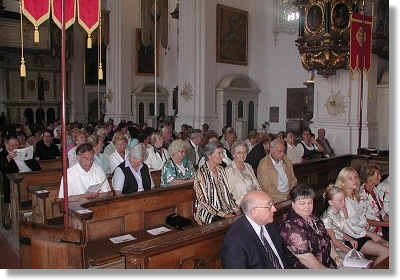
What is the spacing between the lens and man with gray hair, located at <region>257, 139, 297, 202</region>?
5609 millimetres

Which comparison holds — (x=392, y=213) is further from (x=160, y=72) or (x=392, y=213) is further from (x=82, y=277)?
(x=160, y=72)

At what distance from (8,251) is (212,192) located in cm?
314

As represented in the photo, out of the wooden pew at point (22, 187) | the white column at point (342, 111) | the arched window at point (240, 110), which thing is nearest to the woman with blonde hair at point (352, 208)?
the wooden pew at point (22, 187)

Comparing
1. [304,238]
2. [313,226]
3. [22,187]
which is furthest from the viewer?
[22,187]

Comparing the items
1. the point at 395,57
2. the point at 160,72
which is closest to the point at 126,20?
the point at 160,72

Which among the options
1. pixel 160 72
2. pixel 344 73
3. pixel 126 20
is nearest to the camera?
pixel 344 73

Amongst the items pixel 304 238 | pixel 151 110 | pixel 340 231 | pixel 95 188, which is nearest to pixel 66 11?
pixel 95 188

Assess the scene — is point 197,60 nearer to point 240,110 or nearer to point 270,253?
point 240,110

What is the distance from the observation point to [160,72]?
2092 centimetres

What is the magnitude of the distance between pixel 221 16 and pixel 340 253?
13.0 metres

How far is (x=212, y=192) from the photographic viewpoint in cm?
460

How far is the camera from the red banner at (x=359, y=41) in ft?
28.4

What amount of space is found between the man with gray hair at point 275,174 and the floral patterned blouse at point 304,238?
194 centimetres

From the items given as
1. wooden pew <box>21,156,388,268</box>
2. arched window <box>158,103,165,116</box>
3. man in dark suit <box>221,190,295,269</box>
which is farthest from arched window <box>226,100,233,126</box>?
man in dark suit <box>221,190,295,269</box>
